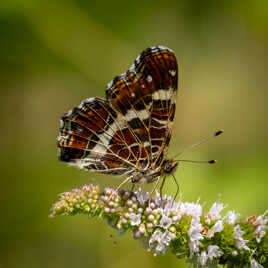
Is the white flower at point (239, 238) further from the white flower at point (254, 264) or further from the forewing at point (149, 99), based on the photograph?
the forewing at point (149, 99)

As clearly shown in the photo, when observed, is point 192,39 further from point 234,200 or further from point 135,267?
point 135,267

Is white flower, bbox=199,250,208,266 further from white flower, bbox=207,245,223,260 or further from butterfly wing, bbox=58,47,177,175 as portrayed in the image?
butterfly wing, bbox=58,47,177,175

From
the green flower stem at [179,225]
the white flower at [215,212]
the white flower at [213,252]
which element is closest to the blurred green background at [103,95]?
the white flower at [215,212]

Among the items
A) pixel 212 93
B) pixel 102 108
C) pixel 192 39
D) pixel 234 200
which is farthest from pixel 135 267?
pixel 192 39

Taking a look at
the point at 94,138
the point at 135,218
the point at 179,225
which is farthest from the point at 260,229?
the point at 94,138

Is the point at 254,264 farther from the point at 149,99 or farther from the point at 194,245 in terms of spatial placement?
the point at 149,99
